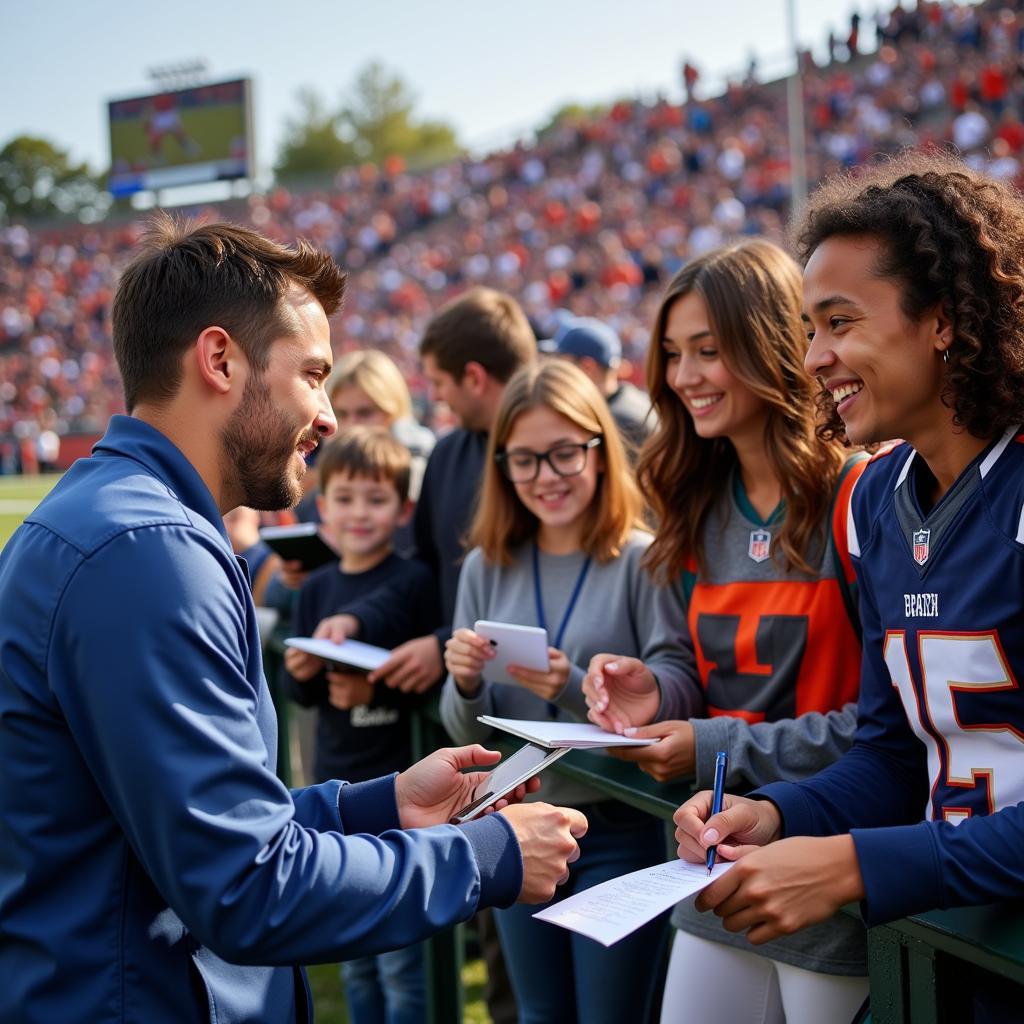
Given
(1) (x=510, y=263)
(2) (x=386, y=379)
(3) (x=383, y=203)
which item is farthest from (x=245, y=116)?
(2) (x=386, y=379)

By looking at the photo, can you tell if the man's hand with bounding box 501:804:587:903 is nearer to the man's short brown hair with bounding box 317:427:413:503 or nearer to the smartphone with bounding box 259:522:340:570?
the man's short brown hair with bounding box 317:427:413:503

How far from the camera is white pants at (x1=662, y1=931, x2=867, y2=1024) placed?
2.22 m

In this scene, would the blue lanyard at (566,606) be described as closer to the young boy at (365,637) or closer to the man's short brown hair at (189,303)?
the young boy at (365,637)

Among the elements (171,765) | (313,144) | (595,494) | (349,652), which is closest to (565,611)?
(595,494)

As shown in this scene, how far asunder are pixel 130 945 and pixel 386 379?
3.57 m

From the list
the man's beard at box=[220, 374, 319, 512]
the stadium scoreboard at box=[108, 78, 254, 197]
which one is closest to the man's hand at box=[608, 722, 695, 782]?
the man's beard at box=[220, 374, 319, 512]

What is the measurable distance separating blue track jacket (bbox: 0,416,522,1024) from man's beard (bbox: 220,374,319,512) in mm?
155

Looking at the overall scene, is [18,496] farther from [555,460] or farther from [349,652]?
[555,460]

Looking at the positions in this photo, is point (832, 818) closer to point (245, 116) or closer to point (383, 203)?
point (383, 203)

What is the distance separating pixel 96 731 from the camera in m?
1.45

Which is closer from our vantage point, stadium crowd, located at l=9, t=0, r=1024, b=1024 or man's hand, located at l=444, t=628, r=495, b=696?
stadium crowd, located at l=9, t=0, r=1024, b=1024

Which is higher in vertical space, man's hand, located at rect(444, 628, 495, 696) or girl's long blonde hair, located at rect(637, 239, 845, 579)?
girl's long blonde hair, located at rect(637, 239, 845, 579)

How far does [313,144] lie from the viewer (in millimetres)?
66188

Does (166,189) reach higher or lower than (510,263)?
higher
